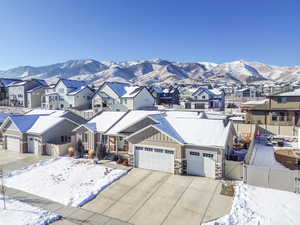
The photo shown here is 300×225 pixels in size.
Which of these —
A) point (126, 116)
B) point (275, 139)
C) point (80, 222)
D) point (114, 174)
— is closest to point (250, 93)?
point (275, 139)

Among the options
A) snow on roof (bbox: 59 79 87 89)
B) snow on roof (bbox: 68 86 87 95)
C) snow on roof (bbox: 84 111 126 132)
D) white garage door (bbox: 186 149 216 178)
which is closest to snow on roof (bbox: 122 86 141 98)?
snow on roof (bbox: 68 86 87 95)

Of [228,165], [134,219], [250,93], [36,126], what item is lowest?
[134,219]

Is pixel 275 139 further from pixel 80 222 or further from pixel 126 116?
pixel 80 222

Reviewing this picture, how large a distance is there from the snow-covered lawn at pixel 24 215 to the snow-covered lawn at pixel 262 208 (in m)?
7.69

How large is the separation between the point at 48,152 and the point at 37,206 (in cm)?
1032

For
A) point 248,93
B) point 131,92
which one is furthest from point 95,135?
point 248,93

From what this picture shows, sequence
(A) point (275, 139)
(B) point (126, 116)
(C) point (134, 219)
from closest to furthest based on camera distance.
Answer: (C) point (134, 219) < (B) point (126, 116) < (A) point (275, 139)

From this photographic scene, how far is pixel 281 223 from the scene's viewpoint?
8930 millimetres

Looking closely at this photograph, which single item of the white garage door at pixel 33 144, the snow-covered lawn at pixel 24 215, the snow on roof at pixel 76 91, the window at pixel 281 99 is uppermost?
the snow on roof at pixel 76 91

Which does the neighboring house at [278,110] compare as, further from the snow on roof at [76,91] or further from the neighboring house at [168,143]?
the snow on roof at [76,91]

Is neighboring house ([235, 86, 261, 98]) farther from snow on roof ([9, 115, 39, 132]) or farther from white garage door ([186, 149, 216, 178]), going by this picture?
snow on roof ([9, 115, 39, 132])

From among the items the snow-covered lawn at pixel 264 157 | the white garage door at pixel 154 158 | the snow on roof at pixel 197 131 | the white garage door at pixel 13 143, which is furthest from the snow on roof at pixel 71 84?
the snow-covered lawn at pixel 264 157

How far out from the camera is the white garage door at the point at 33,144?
20656 mm

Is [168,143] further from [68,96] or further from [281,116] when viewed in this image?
[68,96]
